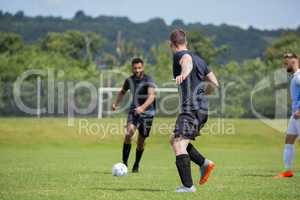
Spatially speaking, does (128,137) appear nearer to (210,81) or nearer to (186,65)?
(210,81)

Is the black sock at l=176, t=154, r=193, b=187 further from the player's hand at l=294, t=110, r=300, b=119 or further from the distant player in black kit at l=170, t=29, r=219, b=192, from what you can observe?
the player's hand at l=294, t=110, r=300, b=119

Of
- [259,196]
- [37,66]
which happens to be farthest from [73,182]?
[37,66]

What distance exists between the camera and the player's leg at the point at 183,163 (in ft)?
35.6

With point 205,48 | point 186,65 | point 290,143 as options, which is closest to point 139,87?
point 290,143

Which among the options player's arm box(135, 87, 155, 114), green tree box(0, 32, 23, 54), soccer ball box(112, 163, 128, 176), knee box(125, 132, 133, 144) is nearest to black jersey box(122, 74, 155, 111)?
player's arm box(135, 87, 155, 114)

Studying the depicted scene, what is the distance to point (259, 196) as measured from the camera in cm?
1056

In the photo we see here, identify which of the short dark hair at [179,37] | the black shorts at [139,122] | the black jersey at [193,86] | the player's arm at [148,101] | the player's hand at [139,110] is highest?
the short dark hair at [179,37]

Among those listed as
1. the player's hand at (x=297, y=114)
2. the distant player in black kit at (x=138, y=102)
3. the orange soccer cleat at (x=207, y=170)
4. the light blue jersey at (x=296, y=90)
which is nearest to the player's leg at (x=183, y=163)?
the orange soccer cleat at (x=207, y=170)

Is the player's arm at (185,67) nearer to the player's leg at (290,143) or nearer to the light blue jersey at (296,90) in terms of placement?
the light blue jersey at (296,90)

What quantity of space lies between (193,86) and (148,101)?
17.4ft

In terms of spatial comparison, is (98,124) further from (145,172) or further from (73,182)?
(73,182)

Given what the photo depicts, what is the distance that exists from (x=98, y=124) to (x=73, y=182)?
25109 mm

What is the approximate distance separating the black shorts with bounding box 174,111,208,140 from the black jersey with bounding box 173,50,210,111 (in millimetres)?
84

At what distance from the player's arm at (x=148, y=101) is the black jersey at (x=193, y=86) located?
4.97m
